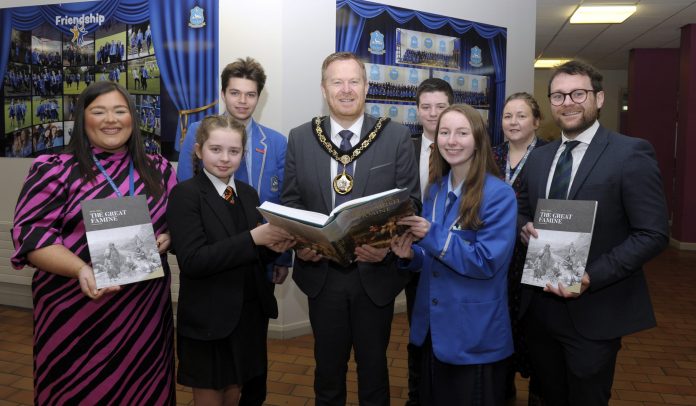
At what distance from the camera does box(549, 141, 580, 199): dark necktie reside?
6.32 feet

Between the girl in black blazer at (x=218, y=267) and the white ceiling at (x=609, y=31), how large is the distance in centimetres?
597

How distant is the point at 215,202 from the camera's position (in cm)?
191

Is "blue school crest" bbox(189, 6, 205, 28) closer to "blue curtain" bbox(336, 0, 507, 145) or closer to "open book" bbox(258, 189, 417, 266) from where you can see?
"blue curtain" bbox(336, 0, 507, 145)

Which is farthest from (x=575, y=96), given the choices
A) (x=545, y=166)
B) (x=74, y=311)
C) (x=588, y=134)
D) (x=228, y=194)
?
→ (x=74, y=311)

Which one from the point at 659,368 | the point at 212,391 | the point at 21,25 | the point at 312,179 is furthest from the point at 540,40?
the point at 212,391

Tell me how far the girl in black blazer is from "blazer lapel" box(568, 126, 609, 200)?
1018 millimetres

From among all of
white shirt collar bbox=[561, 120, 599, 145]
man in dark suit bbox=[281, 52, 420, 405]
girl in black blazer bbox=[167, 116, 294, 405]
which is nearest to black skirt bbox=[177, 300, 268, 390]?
girl in black blazer bbox=[167, 116, 294, 405]

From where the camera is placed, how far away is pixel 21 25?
4.55m

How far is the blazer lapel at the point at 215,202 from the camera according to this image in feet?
6.22

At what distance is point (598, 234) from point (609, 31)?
25.1 feet

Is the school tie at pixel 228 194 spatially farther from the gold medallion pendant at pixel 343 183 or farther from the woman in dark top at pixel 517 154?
the woman in dark top at pixel 517 154

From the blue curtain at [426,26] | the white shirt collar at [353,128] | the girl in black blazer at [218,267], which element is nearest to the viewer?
the girl in black blazer at [218,267]

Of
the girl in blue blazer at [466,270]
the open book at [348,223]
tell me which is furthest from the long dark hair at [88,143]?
the girl in blue blazer at [466,270]

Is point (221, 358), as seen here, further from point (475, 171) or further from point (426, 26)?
point (426, 26)
